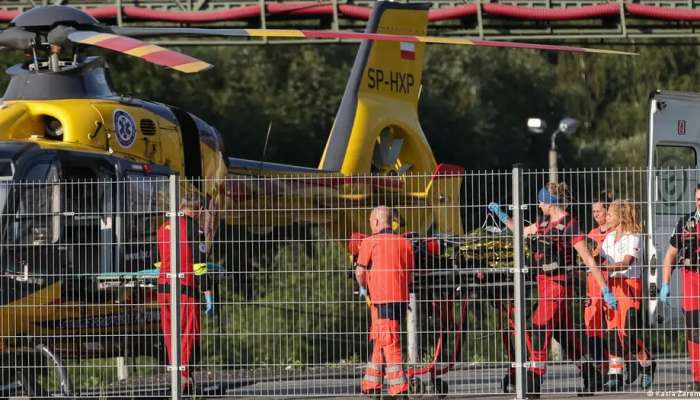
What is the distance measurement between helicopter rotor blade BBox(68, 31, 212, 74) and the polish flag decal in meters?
6.88

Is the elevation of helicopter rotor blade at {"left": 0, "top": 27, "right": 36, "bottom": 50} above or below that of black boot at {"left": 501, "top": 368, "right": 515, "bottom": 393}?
above

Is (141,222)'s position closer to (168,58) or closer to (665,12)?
(168,58)

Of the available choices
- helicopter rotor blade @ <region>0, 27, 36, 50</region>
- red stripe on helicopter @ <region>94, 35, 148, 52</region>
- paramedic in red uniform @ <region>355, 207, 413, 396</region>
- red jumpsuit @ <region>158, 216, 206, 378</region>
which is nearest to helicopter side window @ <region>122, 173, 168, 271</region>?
red jumpsuit @ <region>158, 216, 206, 378</region>

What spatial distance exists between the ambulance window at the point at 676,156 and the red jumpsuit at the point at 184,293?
214 inches

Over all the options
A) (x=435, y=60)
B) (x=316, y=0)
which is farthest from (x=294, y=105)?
(x=316, y=0)

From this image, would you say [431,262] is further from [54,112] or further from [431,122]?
[431,122]

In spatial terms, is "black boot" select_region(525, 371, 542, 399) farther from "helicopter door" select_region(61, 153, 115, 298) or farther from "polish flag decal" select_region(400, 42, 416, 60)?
"polish flag decal" select_region(400, 42, 416, 60)

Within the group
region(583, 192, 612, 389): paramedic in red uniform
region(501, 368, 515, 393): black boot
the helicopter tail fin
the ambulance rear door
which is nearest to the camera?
region(501, 368, 515, 393): black boot

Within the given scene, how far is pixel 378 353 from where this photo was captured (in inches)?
460

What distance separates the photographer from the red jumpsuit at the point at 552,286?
11680 millimetres

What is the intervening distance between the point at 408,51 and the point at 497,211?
861 cm

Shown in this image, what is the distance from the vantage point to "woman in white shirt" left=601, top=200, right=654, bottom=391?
40.4 ft

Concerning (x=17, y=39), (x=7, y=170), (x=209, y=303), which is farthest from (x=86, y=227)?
(x=17, y=39)

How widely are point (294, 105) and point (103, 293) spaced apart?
3332 cm
